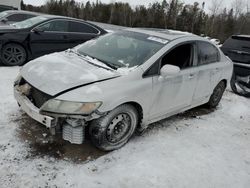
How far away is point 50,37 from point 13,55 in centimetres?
110

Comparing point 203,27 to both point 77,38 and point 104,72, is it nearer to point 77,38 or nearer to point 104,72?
point 77,38

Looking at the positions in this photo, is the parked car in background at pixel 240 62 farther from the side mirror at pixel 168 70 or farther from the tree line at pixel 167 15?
the tree line at pixel 167 15

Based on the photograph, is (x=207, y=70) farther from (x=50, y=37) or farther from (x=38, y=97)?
(x=50, y=37)

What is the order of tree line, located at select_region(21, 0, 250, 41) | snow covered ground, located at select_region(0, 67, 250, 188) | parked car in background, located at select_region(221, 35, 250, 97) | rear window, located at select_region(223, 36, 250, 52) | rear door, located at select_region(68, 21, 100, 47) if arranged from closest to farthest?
snow covered ground, located at select_region(0, 67, 250, 188) < parked car in background, located at select_region(221, 35, 250, 97) < rear window, located at select_region(223, 36, 250, 52) < rear door, located at select_region(68, 21, 100, 47) < tree line, located at select_region(21, 0, 250, 41)

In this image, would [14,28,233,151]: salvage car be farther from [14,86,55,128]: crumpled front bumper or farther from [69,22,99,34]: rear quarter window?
[69,22,99,34]: rear quarter window

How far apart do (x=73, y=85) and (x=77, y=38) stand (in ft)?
16.6

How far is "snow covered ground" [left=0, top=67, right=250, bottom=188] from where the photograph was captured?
303 centimetres

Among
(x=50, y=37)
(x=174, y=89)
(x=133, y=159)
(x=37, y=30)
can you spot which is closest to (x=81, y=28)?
(x=50, y=37)

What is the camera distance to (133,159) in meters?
3.49

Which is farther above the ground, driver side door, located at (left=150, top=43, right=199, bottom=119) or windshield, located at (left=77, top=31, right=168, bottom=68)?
windshield, located at (left=77, top=31, right=168, bottom=68)

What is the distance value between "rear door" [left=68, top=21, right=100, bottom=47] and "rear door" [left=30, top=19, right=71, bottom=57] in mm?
131

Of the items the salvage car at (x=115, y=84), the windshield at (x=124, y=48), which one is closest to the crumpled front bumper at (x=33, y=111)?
the salvage car at (x=115, y=84)

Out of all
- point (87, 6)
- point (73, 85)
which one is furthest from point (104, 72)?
point (87, 6)

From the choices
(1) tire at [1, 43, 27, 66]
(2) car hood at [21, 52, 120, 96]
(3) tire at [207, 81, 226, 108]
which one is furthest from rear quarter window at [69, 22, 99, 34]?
(3) tire at [207, 81, 226, 108]
